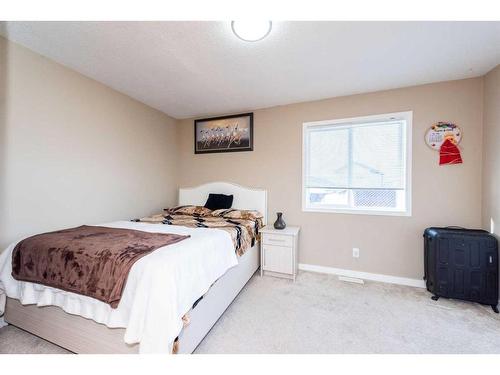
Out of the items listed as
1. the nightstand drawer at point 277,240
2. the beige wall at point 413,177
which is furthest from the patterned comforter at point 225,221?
the beige wall at point 413,177

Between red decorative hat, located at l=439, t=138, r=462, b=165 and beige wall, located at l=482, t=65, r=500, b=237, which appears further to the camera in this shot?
red decorative hat, located at l=439, t=138, r=462, b=165

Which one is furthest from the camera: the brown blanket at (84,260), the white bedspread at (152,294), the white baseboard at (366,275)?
the white baseboard at (366,275)

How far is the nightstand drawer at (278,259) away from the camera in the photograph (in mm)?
2557

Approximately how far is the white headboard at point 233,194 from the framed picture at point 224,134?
0.62 metres

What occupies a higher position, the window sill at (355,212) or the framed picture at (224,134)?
the framed picture at (224,134)

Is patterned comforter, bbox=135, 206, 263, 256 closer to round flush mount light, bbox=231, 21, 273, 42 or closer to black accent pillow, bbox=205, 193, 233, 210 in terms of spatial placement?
black accent pillow, bbox=205, 193, 233, 210

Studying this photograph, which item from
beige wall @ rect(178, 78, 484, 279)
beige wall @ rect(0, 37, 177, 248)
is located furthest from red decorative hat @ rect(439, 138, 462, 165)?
beige wall @ rect(0, 37, 177, 248)

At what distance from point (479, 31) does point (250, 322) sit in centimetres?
298

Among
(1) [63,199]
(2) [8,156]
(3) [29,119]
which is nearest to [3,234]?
(1) [63,199]

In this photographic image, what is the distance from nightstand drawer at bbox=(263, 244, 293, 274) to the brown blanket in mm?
1312

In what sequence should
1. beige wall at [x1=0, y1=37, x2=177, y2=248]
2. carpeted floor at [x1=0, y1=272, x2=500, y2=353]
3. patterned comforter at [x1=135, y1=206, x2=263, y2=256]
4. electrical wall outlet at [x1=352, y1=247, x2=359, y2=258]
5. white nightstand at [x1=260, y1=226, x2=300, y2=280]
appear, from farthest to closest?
1. electrical wall outlet at [x1=352, y1=247, x2=359, y2=258]
2. white nightstand at [x1=260, y1=226, x2=300, y2=280]
3. patterned comforter at [x1=135, y1=206, x2=263, y2=256]
4. beige wall at [x1=0, y1=37, x2=177, y2=248]
5. carpeted floor at [x1=0, y1=272, x2=500, y2=353]

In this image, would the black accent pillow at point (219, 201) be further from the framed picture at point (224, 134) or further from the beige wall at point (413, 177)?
the framed picture at point (224, 134)

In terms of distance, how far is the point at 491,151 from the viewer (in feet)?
6.82

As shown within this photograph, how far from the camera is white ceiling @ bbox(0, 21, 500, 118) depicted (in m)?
1.58
